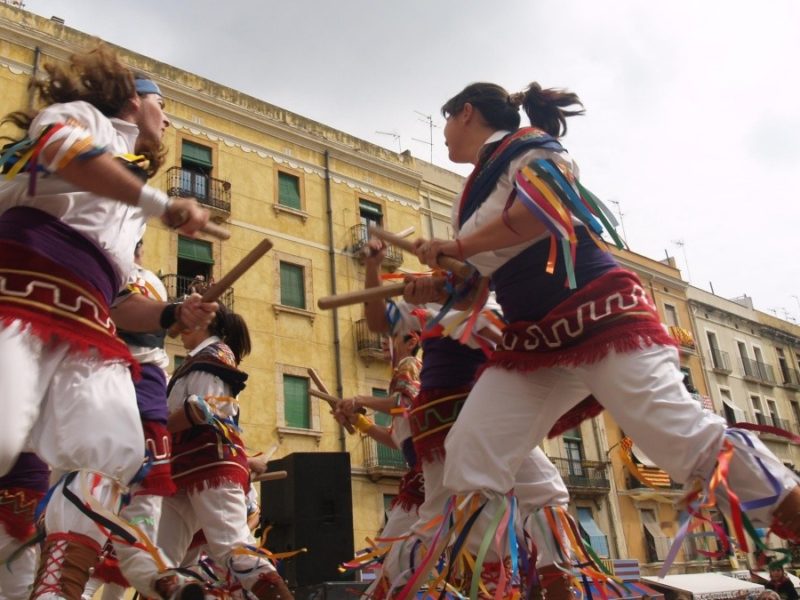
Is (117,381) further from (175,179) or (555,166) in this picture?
(175,179)

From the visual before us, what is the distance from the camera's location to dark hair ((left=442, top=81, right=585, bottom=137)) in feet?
10.9

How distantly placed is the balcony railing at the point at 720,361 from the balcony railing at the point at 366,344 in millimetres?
17634

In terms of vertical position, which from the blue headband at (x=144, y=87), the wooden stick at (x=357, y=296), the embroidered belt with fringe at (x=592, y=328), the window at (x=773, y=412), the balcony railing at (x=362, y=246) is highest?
the balcony railing at (x=362, y=246)

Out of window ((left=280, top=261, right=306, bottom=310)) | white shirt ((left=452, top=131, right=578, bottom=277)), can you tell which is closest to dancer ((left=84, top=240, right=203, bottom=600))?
white shirt ((left=452, top=131, right=578, bottom=277))

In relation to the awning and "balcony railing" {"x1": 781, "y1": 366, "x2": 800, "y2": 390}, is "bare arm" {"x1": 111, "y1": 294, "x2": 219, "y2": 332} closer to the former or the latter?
the awning

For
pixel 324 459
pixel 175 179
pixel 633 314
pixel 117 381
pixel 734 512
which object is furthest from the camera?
pixel 175 179

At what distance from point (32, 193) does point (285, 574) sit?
628cm

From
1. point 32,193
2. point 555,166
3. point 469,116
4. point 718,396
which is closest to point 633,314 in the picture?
point 555,166

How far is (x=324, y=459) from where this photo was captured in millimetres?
8398

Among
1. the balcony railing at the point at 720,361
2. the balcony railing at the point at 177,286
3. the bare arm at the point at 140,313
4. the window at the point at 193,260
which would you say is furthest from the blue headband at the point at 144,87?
the balcony railing at the point at 720,361

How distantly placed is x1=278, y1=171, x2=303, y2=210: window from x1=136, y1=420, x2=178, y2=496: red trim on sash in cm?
1556

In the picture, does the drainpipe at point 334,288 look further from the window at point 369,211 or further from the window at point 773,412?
the window at point 773,412

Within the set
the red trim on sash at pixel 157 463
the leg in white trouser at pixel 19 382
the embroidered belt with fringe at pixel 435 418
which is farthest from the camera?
the embroidered belt with fringe at pixel 435 418

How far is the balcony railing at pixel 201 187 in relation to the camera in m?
16.6
